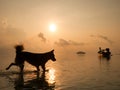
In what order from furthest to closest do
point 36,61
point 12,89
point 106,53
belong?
point 106,53 < point 36,61 < point 12,89

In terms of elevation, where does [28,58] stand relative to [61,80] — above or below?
above

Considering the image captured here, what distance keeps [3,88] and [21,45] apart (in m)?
10.3

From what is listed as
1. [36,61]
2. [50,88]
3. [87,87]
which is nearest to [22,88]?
[50,88]

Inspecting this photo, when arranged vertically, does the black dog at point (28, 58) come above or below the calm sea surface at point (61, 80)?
above

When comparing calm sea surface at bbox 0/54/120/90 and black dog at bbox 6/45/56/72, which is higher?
black dog at bbox 6/45/56/72

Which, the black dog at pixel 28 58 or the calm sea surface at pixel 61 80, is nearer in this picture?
the calm sea surface at pixel 61 80

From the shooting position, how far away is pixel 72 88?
14.4m

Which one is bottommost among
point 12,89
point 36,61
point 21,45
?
point 12,89

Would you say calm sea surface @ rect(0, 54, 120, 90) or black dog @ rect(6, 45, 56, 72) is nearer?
calm sea surface @ rect(0, 54, 120, 90)

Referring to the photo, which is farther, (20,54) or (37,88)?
(20,54)

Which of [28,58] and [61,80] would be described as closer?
[61,80]

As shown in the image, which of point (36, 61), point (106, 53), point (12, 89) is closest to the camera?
point (12, 89)

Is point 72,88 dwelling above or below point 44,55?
below

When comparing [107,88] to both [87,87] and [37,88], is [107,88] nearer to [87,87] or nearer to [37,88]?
[87,87]
